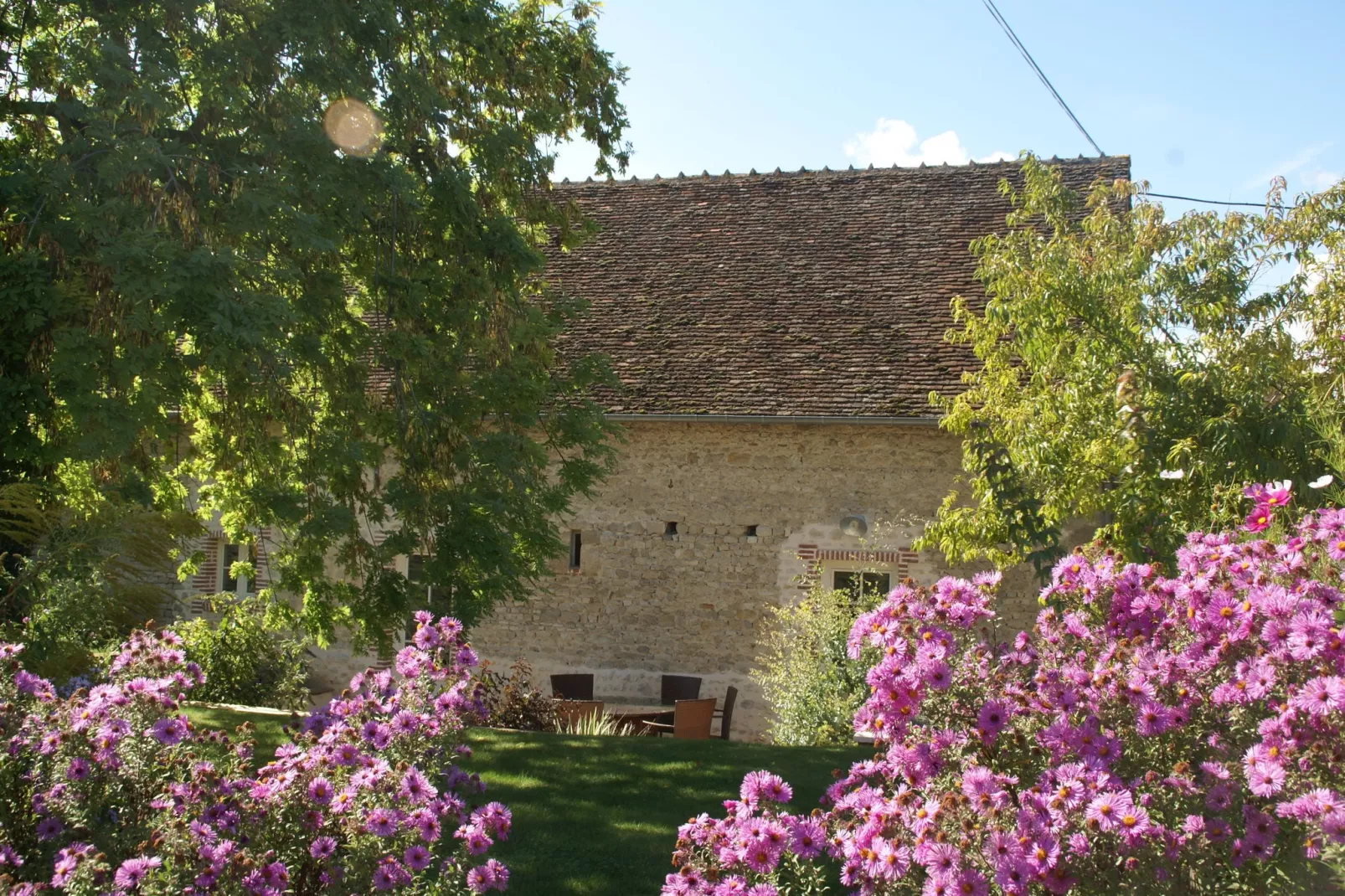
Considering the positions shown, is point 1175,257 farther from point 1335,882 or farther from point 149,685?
point 149,685

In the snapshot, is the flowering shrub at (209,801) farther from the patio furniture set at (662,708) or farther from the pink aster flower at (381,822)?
the patio furniture set at (662,708)

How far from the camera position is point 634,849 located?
6438mm

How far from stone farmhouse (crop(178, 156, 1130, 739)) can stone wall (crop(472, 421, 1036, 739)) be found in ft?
0.06

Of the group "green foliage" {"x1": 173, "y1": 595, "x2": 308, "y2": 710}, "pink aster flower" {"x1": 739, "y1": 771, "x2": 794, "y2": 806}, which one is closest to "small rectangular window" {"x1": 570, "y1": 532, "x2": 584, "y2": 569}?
"green foliage" {"x1": 173, "y1": 595, "x2": 308, "y2": 710}

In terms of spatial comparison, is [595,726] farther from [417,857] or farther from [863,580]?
[417,857]

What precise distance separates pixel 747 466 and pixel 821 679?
9.76ft

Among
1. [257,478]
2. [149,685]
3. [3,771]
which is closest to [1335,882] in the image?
[149,685]

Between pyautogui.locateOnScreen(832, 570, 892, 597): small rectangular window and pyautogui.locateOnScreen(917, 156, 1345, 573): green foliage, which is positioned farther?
pyautogui.locateOnScreen(832, 570, 892, 597): small rectangular window

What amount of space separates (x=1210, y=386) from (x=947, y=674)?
545 centimetres

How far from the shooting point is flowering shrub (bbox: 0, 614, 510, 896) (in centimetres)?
354

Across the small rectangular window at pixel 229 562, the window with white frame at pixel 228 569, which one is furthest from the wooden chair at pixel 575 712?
the small rectangular window at pixel 229 562

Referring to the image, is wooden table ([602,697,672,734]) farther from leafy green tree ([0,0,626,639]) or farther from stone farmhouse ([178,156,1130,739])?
leafy green tree ([0,0,626,639])

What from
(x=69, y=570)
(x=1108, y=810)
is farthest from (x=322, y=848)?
(x=69, y=570)

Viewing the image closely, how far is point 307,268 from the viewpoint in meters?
8.70
